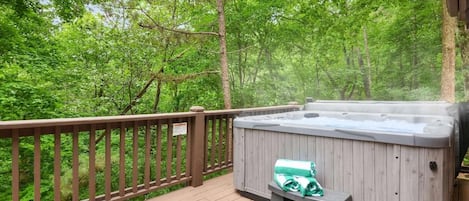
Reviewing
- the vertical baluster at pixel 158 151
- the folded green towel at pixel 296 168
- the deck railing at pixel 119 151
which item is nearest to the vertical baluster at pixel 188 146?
the deck railing at pixel 119 151

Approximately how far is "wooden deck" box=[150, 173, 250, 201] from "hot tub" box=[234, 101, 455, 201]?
0.14 meters

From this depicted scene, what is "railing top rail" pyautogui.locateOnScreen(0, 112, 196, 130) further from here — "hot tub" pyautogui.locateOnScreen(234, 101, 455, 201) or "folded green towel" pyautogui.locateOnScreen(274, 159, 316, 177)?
"folded green towel" pyautogui.locateOnScreen(274, 159, 316, 177)

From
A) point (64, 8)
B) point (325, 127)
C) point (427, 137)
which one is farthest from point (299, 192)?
point (64, 8)

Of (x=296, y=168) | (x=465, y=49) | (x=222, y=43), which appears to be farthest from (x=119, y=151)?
(x=465, y=49)

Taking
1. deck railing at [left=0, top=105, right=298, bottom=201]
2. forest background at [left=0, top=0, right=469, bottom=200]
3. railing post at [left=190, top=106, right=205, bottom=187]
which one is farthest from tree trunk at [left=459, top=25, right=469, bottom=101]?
railing post at [left=190, top=106, right=205, bottom=187]

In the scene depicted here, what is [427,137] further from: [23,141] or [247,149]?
[23,141]

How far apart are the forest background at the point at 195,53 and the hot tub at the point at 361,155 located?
10.4ft

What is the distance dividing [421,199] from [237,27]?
6031 millimetres

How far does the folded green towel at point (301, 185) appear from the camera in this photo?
2.05m

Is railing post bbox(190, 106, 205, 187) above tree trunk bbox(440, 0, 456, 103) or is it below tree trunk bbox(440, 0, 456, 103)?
below

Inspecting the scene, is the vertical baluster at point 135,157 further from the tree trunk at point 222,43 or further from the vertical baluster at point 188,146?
the tree trunk at point 222,43

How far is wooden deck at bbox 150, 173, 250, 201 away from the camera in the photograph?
105 inches

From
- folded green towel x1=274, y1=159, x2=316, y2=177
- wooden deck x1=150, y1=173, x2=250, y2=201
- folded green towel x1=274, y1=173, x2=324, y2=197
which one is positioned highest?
folded green towel x1=274, y1=159, x2=316, y2=177

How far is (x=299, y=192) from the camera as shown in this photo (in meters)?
2.07
